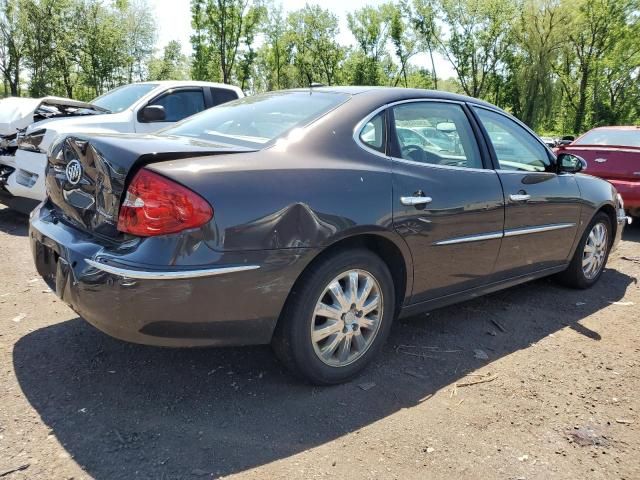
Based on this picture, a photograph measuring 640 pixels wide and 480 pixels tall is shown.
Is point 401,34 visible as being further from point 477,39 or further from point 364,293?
point 364,293

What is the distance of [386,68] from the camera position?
45.8 meters

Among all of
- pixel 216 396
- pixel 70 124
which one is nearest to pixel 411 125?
pixel 216 396

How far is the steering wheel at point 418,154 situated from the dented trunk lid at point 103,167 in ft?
3.20

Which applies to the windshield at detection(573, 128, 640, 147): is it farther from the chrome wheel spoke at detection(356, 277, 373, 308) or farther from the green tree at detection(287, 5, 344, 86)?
the green tree at detection(287, 5, 344, 86)

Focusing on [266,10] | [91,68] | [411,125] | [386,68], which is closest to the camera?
[411,125]

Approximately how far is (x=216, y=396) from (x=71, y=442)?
705mm

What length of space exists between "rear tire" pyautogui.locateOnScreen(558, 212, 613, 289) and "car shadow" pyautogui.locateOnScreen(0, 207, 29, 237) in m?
5.59

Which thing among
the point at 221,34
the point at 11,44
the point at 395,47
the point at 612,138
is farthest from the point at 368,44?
the point at 612,138

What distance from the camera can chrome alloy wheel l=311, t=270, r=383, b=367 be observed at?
277 cm

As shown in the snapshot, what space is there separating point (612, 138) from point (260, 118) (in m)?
7.07

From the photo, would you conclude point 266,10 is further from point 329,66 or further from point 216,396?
point 216,396

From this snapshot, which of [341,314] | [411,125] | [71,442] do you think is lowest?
[71,442]

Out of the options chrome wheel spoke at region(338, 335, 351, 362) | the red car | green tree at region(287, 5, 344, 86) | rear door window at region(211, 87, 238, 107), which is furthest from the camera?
green tree at region(287, 5, 344, 86)

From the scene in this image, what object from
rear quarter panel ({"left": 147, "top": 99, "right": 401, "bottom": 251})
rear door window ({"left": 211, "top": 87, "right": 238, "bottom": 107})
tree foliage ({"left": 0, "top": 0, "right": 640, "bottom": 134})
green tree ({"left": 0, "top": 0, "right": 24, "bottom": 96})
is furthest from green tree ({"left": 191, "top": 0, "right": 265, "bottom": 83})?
rear quarter panel ({"left": 147, "top": 99, "right": 401, "bottom": 251})
